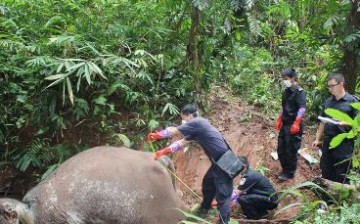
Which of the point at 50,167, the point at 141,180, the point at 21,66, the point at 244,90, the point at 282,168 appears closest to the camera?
the point at 141,180

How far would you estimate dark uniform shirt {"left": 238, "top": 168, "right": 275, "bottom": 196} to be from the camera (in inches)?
201

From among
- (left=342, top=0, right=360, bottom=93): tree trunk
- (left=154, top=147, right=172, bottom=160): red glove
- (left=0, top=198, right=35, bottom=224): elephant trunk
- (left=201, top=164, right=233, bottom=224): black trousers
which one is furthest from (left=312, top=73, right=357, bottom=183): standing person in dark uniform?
(left=0, top=198, right=35, bottom=224): elephant trunk

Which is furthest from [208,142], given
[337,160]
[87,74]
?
[87,74]

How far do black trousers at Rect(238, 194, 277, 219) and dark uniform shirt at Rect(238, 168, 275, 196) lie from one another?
54 mm

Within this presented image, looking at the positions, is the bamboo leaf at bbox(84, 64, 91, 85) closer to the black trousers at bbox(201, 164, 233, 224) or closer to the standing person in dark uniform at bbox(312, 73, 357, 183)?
the black trousers at bbox(201, 164, 233, 224)

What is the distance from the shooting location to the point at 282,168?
20.4ft

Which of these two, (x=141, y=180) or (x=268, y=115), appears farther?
(x=268, y=115)

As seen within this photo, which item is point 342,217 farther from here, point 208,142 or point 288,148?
point 288,148

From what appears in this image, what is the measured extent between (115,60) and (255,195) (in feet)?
8.12

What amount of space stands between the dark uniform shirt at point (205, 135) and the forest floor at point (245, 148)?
3.93 feet

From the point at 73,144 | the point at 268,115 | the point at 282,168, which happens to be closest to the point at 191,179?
the point at 282,168

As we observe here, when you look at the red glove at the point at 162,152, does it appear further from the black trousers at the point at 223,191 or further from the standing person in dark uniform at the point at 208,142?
the black trousers at the point at 223,191

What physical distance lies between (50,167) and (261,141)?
3211 mm

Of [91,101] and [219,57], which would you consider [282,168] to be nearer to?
[219,57]
